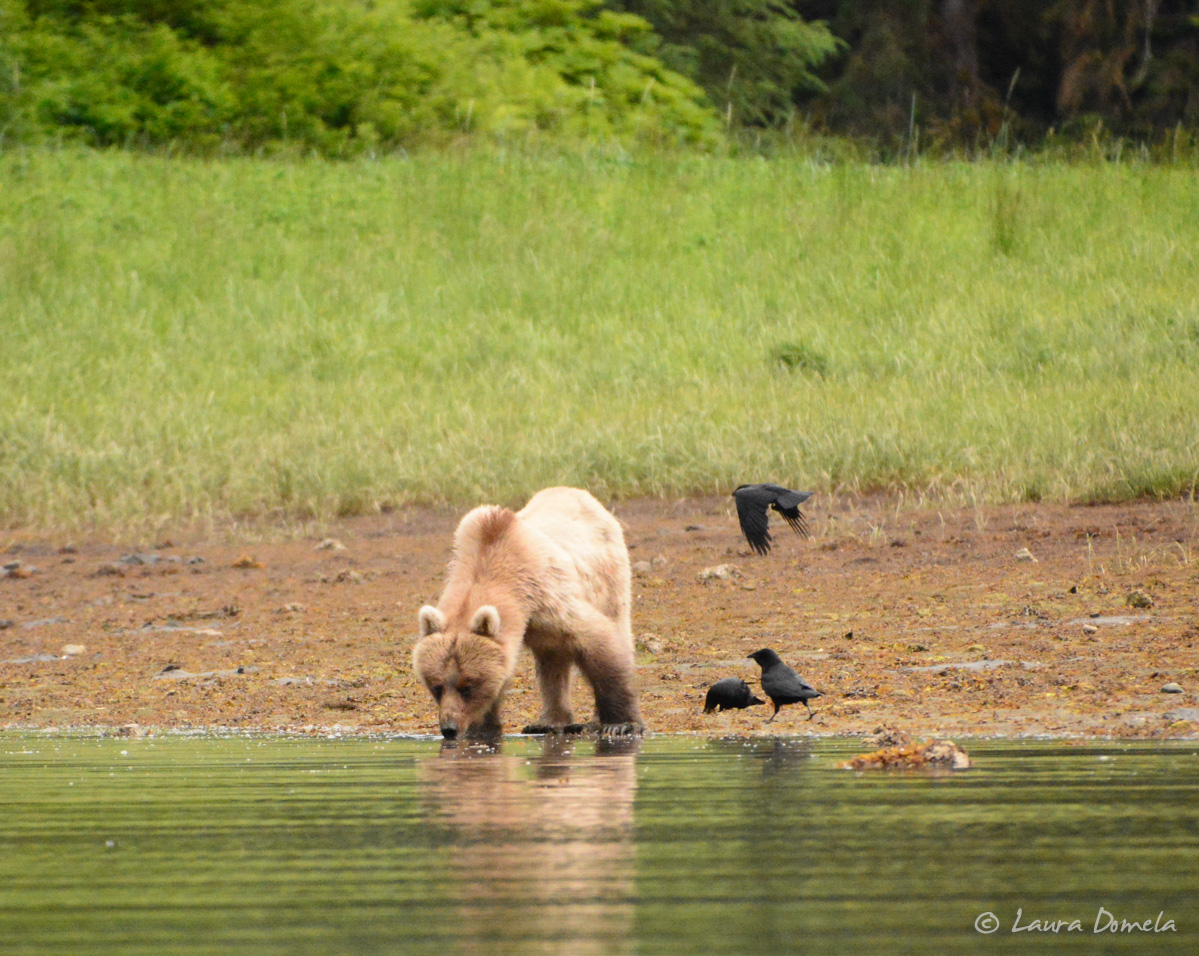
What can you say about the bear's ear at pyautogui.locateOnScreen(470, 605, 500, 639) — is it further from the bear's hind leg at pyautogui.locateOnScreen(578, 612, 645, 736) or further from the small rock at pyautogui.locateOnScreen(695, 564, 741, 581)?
the small rock at pyautogui.locateOnScreen(695, 564, 741, 581)

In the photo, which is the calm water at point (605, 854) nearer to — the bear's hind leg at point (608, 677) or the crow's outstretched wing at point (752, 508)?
the bear's hind leg at point (608, 677)

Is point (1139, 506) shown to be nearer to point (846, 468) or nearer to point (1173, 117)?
point (846, 468)

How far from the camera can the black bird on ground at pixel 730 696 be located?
7.37 metres

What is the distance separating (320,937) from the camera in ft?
11.4

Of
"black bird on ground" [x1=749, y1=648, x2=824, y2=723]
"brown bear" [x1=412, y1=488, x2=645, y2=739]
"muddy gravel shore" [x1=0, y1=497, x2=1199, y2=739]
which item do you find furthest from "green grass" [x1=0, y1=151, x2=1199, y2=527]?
"black bird on ground" [x1=749, y1=648, x2=824, y2=723]

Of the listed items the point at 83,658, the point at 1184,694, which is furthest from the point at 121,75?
the point at 1184,694

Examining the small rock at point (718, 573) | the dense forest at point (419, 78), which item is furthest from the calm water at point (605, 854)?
the dense forest at point (419, 78)

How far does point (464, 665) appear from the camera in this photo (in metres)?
6.96

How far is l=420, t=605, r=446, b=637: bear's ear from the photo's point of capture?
701 cm

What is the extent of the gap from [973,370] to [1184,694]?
829 centimetres

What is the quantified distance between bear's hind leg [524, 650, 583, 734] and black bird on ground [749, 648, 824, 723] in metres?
0.94

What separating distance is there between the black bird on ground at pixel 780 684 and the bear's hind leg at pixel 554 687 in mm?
939

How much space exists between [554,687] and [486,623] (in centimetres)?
94

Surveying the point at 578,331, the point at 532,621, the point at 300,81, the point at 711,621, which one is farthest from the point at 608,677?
the point at 300,81
